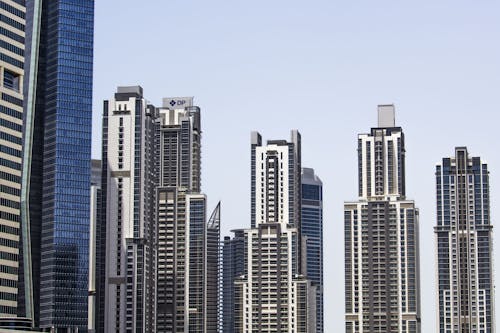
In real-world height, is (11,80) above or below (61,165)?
above

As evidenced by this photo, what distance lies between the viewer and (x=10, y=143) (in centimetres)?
12600

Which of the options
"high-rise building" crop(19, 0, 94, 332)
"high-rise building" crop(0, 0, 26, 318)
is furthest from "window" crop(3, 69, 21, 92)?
"high-rise building" crop(19, 0, 94, 332)

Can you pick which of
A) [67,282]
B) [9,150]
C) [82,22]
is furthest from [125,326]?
[9,150]

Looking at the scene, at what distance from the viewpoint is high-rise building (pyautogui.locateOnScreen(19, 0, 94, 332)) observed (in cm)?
17825

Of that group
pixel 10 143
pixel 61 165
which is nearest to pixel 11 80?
pixel 10 143

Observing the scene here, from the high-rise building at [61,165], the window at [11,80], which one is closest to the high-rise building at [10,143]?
the window at [11,80]

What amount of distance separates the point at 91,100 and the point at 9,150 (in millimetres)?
61603

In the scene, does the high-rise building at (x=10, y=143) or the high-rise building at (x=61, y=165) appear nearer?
the high-rise building at (x=10, y=143)

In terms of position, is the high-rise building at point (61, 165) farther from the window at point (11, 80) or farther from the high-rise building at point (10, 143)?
the high-rise building at point (10, 143)

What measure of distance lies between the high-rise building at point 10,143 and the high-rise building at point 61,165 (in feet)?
154

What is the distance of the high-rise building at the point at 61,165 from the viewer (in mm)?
178250

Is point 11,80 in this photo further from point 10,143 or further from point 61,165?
point 61,165

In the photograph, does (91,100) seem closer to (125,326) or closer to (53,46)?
(53,46)

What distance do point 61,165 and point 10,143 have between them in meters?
56.8
